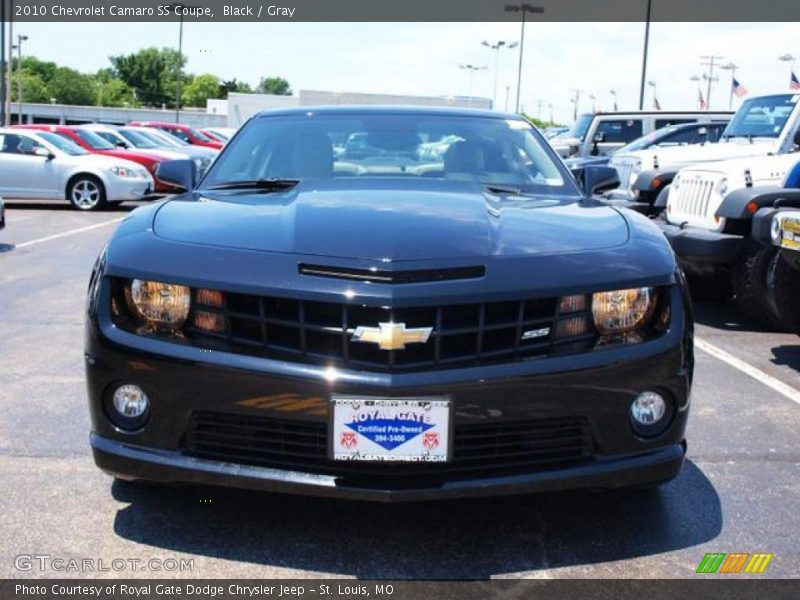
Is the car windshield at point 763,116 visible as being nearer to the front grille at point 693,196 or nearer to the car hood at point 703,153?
the car hood at point 703,153

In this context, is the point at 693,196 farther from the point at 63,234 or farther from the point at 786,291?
the point at 63,234

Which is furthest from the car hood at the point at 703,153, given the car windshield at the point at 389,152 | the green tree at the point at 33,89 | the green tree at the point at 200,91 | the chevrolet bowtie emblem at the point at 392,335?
the green tree at the point at 200,91

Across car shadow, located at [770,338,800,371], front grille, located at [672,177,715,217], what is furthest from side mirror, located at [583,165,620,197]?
front grille, located at [672,177,715,217]

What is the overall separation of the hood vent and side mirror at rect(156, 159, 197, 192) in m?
1.65

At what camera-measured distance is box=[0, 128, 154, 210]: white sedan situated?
1590cm

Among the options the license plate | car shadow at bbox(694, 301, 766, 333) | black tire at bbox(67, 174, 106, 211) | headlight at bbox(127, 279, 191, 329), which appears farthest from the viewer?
black tire at bbox(67, 174, 106, 211)

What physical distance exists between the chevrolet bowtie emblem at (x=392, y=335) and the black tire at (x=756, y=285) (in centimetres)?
360

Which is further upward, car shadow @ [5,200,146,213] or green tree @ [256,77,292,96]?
green tree @ [256,77,292,96]

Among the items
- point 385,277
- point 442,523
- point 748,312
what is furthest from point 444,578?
point 748,312

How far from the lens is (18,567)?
9.06 feet

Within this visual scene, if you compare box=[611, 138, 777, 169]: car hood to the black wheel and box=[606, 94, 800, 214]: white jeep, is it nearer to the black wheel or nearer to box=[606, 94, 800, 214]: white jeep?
box=[606, 94, 800, 214]: white jeep

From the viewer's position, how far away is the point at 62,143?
54.6ft

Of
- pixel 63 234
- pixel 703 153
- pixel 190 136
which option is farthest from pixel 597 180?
pixel 190 136

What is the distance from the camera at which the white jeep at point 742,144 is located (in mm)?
8531
